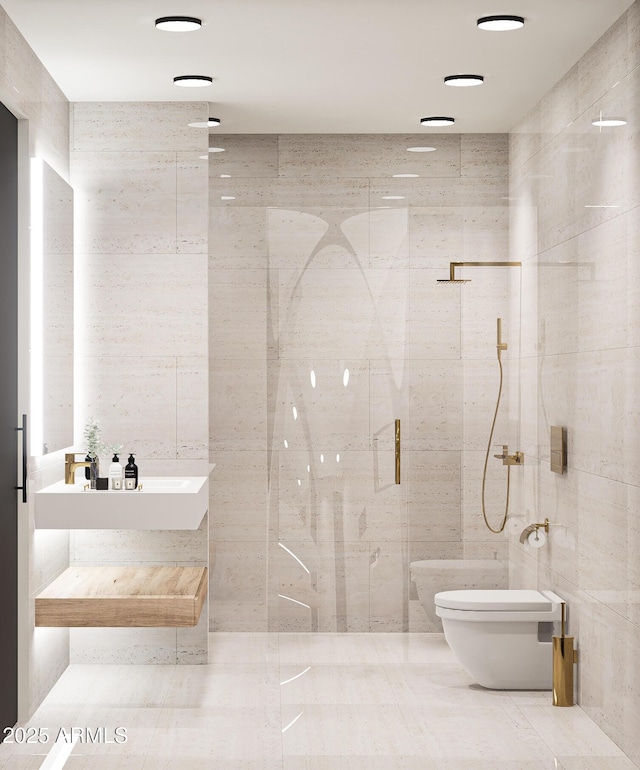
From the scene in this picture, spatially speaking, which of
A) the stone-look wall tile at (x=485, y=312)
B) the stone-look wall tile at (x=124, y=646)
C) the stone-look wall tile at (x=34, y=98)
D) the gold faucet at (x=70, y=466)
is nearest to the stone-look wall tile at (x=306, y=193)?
the stone-look wall tile at (x=485, y=312)

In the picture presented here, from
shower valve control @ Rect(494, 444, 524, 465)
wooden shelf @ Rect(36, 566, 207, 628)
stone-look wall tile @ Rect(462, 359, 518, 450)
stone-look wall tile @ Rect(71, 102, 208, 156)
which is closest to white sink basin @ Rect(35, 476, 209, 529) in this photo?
wooden shelf @ Rect(36, 566, 207, 628)

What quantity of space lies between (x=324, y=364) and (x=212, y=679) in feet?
5.04

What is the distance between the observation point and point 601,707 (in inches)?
138

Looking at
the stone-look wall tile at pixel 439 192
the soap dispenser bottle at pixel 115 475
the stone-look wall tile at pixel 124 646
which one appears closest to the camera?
the stone-look wall tile at pixel 439 192

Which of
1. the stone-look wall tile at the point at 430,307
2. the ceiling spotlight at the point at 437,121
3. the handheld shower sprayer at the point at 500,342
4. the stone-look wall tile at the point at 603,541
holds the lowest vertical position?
the stone-look wall tile at the point at 603,541

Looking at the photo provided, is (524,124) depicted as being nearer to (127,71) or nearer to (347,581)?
(127,71)

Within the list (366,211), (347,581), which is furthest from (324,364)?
(347,581)

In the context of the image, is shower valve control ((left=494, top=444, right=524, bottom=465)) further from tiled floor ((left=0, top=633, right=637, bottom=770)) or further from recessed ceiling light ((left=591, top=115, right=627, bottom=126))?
recessed ceiling light ((left=591, top=115, right=627, bottom=126))

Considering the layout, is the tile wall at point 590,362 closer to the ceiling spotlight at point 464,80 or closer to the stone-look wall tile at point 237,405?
the ceiling spotlight at point 464,80

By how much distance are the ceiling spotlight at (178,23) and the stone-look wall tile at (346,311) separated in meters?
0.98

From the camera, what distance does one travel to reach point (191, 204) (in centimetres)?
439

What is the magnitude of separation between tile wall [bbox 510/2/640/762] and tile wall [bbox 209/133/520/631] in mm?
143

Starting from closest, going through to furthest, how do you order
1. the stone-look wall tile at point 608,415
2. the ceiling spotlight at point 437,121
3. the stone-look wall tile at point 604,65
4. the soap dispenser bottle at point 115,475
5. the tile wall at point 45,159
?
the stone-look wall tile at point 608,415 → the stone-look wall tile at point 604,65 → the tile wall at point 45,159 → the soap dispenser bottle at point 115,475 → the ceiling spotlight at point 437,121

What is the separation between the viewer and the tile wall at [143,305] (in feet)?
14.4
